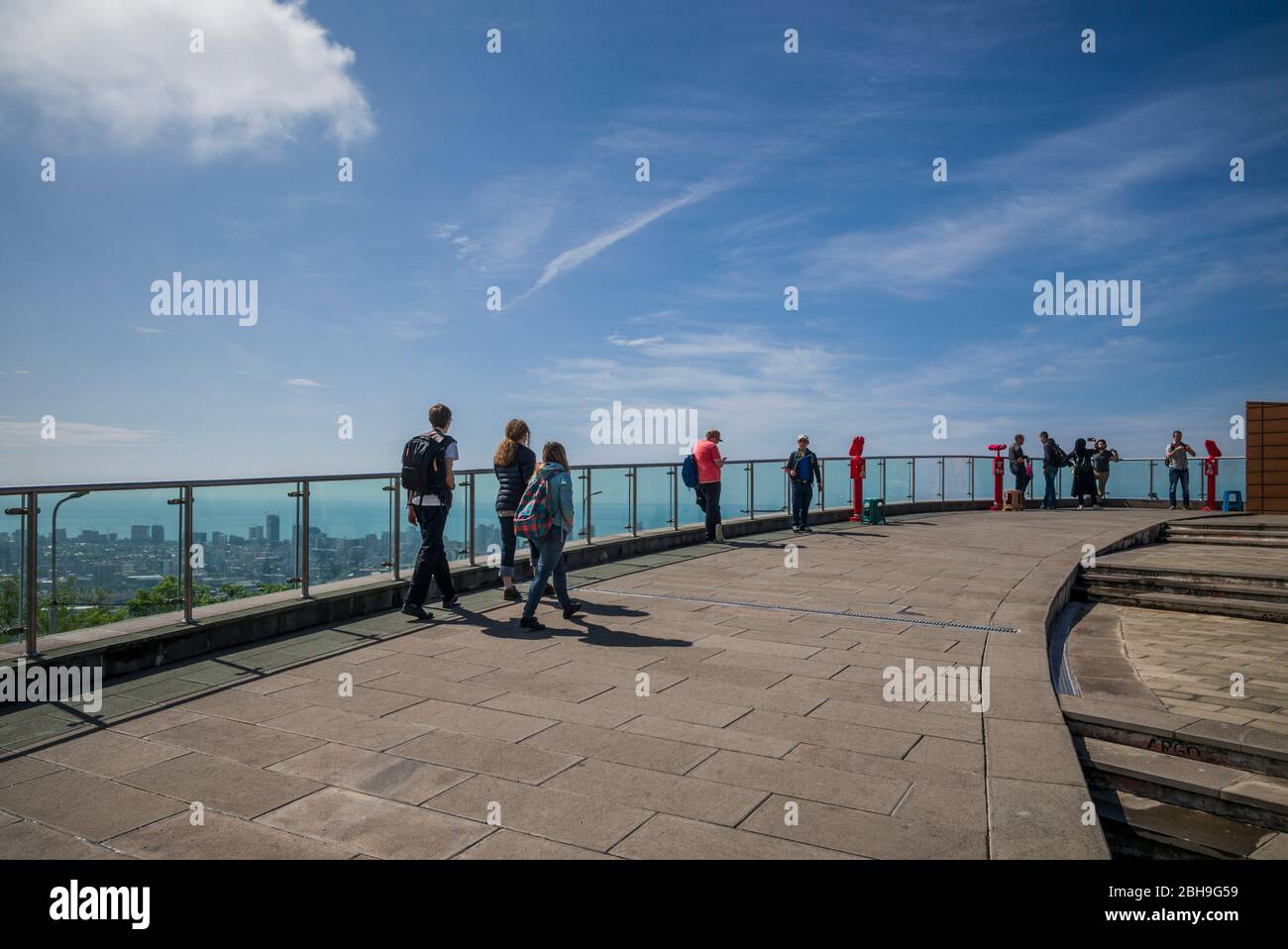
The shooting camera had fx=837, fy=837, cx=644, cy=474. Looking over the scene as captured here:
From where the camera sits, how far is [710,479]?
1490 cm

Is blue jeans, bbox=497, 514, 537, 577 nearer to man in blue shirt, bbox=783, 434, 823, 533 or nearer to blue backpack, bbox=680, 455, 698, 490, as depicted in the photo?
blue backpack, bbox=680, 455, 698, 490

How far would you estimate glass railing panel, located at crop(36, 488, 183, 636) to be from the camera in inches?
238

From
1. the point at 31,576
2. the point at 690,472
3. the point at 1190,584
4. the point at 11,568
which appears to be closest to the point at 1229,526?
the point at 1190,584

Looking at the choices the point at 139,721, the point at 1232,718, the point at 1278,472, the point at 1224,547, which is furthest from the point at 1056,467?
the point at 139,721

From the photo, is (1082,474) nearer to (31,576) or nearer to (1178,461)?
(1178,461)

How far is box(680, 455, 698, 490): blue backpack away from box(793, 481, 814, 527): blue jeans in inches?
Answer: 138

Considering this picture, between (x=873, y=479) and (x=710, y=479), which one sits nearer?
(x=710, y=479)

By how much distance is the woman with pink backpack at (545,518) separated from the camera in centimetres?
780

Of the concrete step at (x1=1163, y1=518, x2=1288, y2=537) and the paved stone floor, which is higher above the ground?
the concrete step at (x1=1163, y1=518, x2=1288, y2=537)

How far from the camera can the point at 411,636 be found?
24.8 ft

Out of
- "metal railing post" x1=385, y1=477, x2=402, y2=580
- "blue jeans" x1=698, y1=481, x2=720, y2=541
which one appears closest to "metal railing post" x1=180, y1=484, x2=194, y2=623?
"metal railing post" x1=385, y1=477, x2=402, y2=580

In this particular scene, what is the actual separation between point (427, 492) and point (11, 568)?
338cm
